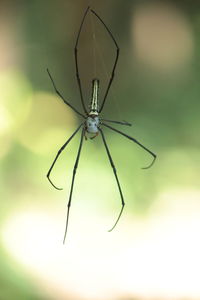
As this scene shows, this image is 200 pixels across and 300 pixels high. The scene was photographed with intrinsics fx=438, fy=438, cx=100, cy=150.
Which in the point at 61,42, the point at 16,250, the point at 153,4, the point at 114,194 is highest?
the point at 153,4

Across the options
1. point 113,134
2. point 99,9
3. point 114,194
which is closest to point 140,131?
point 113,134

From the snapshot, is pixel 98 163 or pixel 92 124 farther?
pixel 98 163

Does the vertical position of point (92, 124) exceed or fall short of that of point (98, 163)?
it falls short

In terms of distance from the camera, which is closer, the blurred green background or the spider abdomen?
the spider abdomen

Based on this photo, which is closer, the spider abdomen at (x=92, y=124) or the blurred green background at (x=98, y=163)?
the spider abdomen at (x=92, y=124)

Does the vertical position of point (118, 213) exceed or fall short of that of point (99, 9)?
it falls short

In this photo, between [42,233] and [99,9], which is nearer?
[42,233]

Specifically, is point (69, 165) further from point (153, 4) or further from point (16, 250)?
point (153, 4)
